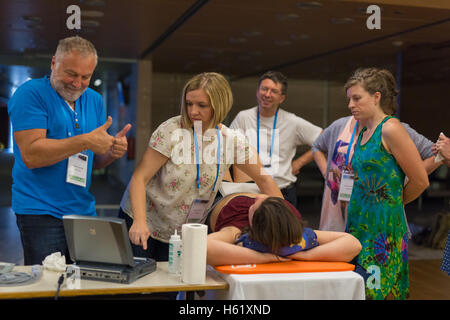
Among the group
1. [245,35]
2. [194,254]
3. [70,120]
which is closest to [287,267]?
[194,254]

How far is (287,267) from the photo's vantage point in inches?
73.0

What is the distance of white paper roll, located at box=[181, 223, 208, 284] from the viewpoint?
5.71ft

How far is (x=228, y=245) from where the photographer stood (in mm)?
1878

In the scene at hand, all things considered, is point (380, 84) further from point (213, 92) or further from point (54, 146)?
point (54, 146)

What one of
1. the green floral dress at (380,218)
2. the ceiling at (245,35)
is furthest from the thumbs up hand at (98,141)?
the ceiling at (245,35)

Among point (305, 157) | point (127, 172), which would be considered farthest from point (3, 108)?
point (305, 157)

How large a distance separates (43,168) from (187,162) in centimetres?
60

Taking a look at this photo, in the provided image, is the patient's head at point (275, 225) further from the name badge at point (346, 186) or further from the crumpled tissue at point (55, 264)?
the name badge at point (346, 186)

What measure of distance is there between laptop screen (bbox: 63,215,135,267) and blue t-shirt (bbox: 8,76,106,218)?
0.43 metres

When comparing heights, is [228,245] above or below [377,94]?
below

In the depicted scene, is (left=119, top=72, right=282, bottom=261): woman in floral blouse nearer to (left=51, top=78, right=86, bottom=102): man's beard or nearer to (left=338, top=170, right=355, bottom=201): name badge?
(left=51, top=78, right=86, bottom=102): man's beard

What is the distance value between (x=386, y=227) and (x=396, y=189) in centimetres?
19
